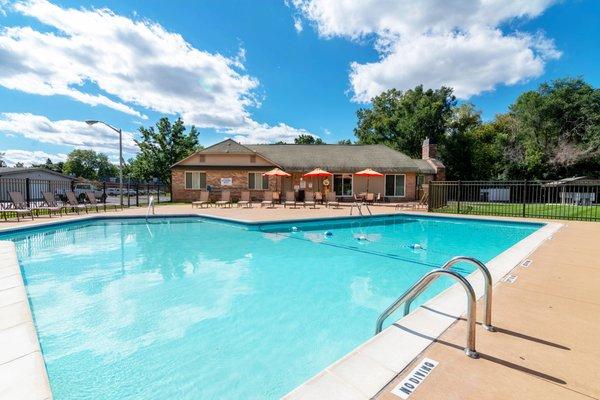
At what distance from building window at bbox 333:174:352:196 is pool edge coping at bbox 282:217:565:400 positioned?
21.0m

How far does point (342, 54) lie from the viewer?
71.4ft

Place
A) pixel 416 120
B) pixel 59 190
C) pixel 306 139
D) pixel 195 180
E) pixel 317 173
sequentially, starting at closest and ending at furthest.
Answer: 1. pixel 317 173
2. pixel 195 180
3. pixel 59 190
4. pixel 416 120
5. pixel 306 139

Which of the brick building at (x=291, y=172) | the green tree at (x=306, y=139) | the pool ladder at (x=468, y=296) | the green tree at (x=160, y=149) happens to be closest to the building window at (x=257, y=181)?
the brick building at (x=291, y=172)

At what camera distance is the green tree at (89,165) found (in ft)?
260

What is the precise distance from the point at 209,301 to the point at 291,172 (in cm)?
1947

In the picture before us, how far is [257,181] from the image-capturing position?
78.7 ft

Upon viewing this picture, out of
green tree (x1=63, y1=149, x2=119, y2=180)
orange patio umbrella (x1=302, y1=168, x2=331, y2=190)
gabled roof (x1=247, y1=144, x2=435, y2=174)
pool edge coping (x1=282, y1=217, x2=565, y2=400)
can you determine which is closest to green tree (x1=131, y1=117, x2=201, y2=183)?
gabled roof (x1=247, y1=144, x2=435, y2=174)

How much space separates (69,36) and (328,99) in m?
22.0

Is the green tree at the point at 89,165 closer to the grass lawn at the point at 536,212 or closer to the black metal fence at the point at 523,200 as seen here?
the black metal fence at the point at 523,200

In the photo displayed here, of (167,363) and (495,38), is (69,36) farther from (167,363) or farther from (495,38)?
(495,38)

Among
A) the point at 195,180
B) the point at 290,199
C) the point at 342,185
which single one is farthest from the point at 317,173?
the point at 195,180

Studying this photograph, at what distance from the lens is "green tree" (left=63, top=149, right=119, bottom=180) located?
79.1m

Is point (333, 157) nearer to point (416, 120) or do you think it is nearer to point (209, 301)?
point (416, 120)

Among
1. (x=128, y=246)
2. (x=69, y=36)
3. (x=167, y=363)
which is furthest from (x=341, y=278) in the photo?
(x=69, y=36)
